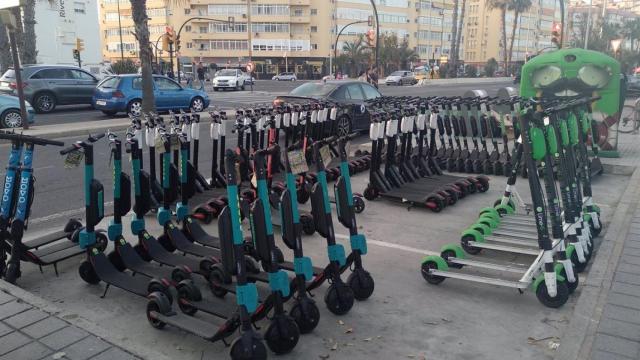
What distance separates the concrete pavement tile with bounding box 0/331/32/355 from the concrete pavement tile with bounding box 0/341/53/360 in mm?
49

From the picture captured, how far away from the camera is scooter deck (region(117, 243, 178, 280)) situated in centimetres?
423

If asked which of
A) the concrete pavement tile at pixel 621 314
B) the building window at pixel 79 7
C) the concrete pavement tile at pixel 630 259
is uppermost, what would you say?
the building window at pixel 79 7

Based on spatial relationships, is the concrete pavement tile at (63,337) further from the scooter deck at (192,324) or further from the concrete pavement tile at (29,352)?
the scooter deck at (192,324)

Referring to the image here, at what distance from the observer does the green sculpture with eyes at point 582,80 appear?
9406mm

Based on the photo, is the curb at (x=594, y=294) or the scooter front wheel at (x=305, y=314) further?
the scooter front wheel at (x=305, y=314)

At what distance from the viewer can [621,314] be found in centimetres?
365

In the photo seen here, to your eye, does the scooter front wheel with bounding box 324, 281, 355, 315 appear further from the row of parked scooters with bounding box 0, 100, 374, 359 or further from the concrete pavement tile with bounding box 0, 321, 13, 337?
the concrete pavement tile with bounding box 0, 321, 13, 337

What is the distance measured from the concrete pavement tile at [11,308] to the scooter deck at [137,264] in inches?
32.7

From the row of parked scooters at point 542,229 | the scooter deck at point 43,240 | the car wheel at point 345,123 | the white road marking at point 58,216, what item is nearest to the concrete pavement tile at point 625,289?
the row of parked scooters at point 542,229

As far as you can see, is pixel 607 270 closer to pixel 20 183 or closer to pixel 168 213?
pixel 168 213

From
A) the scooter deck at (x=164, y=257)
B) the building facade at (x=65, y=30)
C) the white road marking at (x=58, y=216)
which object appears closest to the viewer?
the scooter deck at (x=164, y=257)

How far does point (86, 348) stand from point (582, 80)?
953 centimetres

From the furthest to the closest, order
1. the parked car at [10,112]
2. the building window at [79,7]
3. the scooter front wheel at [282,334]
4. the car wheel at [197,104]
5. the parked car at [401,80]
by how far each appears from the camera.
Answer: the building window at [79,7] < the parked car at [401,80] < the car wheel at [197,104] < the parked car at [10,112] < the scooter front wheel at [282,334]

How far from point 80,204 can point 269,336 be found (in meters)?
4.76
